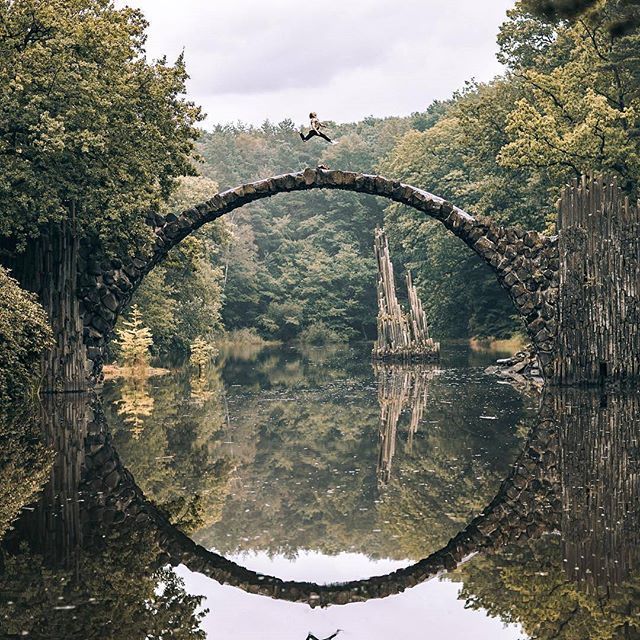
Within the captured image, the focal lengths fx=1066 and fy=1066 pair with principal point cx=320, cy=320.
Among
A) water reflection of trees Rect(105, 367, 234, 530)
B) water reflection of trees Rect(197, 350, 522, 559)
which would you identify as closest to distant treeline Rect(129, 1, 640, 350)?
water reflection of trees Rect(197, 350, 522, 559)

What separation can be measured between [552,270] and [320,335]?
4345 centimetres

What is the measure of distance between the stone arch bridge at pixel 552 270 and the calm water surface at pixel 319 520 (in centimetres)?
371

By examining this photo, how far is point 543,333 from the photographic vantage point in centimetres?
2322

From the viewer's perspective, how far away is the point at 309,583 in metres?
7.41

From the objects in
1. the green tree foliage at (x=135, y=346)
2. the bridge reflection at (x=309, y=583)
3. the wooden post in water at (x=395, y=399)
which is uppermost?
the green tree foliage at (x=135, y=346)

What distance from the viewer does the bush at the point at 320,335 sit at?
6600 cm

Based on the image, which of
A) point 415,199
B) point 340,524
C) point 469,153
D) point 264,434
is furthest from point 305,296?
point 340,524

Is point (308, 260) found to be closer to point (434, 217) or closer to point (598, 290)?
point (434, 217)

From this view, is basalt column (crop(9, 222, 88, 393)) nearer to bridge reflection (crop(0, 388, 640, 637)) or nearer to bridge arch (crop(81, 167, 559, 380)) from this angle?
bridge arch (crop(81, 167, 559, 380))

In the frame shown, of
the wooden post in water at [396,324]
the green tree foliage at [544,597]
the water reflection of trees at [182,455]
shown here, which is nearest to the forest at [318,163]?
the water reflection of trees at [182,455]

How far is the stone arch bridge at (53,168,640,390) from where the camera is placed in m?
22.0

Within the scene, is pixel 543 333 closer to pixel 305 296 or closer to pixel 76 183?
pixel 76 183

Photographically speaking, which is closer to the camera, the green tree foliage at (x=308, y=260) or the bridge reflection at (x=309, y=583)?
the bridge reflection at (x=309, y=583)

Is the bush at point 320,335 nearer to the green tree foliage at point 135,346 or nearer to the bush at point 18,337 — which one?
the green tree foliage at point 135,346
